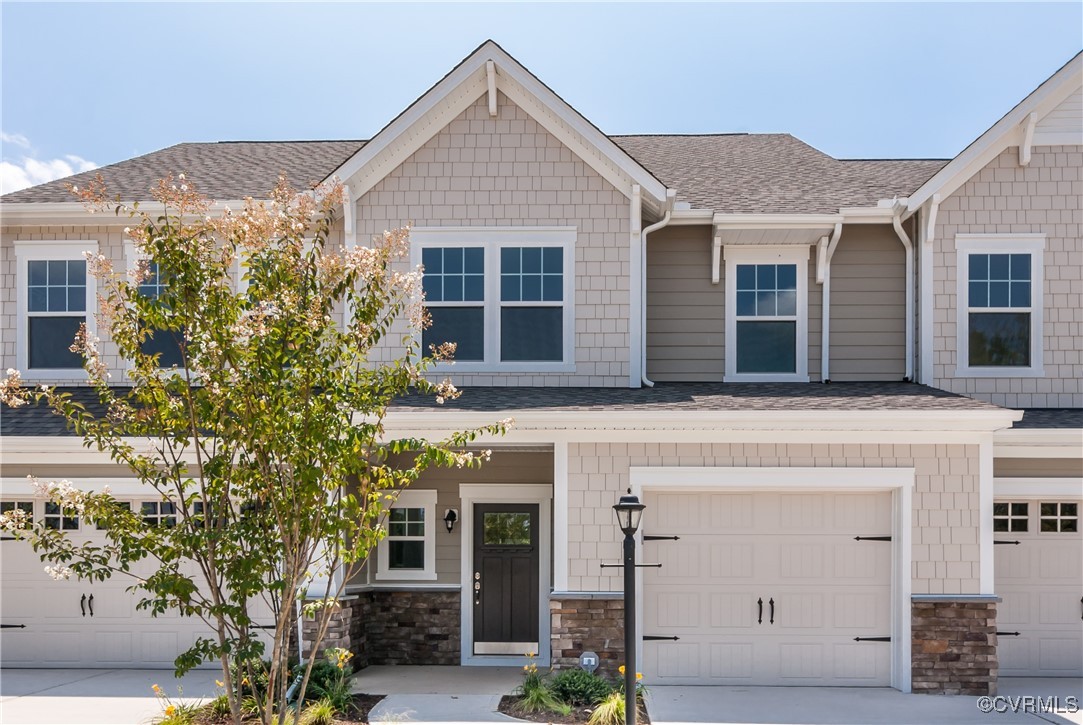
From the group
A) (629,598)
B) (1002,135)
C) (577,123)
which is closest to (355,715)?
(629,598)

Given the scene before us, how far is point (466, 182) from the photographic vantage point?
1092cm

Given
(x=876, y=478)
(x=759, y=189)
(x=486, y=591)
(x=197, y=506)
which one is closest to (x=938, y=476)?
(x=876, y=478)

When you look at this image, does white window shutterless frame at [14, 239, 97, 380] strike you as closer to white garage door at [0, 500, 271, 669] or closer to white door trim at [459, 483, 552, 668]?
white garage door at [0, 500, 271, 669]

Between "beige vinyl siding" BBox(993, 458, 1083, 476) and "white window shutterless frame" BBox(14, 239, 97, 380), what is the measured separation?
1159cm

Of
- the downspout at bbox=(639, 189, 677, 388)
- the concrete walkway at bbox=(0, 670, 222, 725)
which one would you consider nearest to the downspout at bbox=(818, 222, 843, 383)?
the downspout at bbox=(639, 189, 677, 388)

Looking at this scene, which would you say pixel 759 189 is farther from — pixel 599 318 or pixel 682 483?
pixel 682 483

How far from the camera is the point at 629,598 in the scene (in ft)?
23.9

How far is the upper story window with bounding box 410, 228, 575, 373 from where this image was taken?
10.9 metres

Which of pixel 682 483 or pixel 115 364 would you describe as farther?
pixel 115 364

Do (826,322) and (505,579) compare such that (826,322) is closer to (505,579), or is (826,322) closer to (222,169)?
(505,579)

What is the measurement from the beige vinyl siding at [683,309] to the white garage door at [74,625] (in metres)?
6.60

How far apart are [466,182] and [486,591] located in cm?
517

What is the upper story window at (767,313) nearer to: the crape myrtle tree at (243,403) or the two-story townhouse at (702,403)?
the two-story townhouse at (702,403)

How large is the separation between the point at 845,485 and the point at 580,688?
11.5ft
